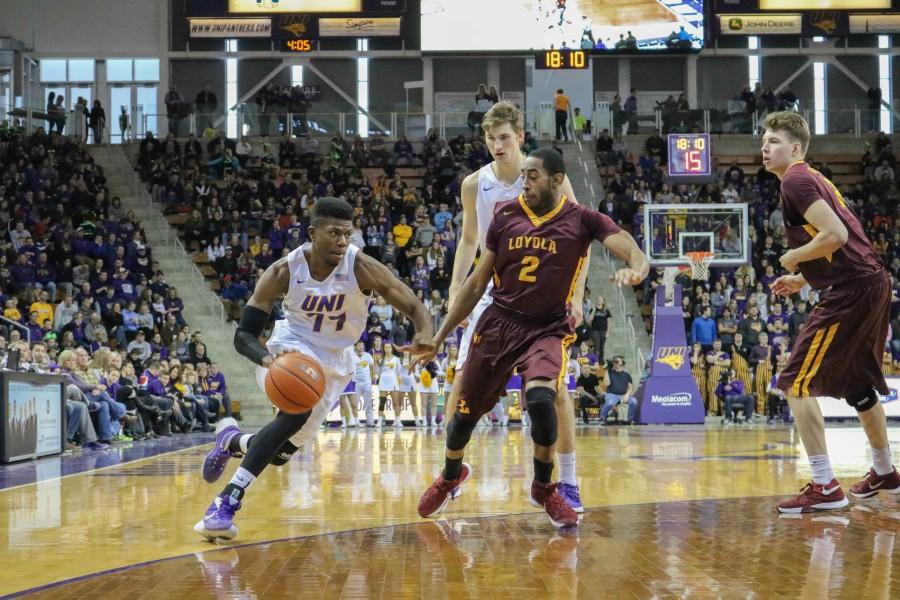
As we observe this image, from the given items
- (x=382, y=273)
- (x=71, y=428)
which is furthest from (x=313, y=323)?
(x=71, y=428)

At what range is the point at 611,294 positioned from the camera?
2412 centimetres

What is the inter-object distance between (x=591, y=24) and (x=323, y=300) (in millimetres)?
22934

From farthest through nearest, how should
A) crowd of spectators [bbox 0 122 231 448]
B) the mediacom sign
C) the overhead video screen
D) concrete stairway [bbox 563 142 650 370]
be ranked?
the overhead video screen < the mediacom sign < concrete stairway [bbox 563 142 650 370] < crowd of spectators [bbox 0 122 231 448]

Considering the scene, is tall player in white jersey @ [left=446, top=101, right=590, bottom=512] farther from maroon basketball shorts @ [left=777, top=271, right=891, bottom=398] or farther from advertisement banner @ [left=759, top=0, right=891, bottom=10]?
advertisement banner @ [left=759, top=0, right=891, bottom=10]

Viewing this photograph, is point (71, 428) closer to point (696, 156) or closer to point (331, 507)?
point (331, 507)

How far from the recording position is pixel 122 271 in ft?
68.1

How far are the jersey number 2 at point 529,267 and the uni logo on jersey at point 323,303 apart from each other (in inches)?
36.6

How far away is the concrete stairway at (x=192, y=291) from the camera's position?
21312 mm

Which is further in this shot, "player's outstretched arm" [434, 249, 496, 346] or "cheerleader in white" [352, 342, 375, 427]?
"cheerleader in white" [352, 342, 375, 427]

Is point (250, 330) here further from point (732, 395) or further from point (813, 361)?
point (732, 395)

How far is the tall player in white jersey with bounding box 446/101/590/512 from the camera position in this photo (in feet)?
19.6

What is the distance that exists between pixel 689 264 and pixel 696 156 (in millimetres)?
3990

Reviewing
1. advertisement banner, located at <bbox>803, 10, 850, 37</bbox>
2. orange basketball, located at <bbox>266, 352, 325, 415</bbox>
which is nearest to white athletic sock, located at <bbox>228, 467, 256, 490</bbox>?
orange basketball, located at <bbox>266, 352, 325, 415</bbox>

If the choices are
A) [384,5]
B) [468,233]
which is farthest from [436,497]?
[384,5]
